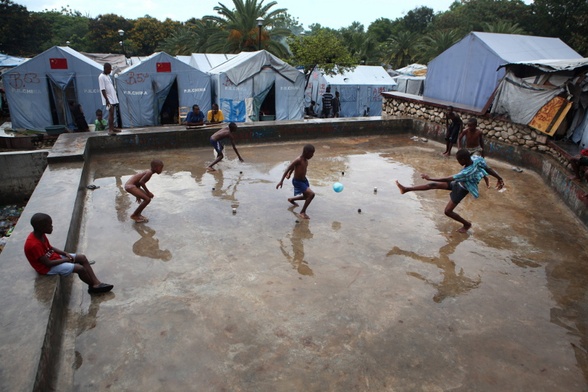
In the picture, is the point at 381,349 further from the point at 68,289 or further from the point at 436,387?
the point at 68,289

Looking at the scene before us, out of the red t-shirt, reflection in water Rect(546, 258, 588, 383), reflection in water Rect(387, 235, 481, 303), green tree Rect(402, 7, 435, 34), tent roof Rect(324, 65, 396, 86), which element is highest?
green tree Rect(402, 7, 435, 34)

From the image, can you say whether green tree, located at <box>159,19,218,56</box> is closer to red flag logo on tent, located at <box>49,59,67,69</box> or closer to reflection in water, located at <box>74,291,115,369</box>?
red flag logo on tent, located at <box>49,59,67,69</box>

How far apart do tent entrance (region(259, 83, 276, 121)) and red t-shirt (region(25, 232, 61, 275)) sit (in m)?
15.1

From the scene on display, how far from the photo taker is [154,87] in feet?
52.9

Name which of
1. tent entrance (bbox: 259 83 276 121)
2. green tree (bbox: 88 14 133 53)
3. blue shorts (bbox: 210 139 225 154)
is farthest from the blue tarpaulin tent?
green tree (bbox: 88 14 133 53)

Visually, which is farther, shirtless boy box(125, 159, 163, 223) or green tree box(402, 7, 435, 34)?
green tree box(402, 7, 435, 34)

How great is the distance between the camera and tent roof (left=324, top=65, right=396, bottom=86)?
23.1m

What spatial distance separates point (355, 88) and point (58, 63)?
15017 mm

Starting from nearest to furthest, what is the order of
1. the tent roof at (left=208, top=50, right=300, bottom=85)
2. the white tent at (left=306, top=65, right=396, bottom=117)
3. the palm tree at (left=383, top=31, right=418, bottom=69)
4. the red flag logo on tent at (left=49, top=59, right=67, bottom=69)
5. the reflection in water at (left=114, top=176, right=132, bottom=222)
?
the reflection in water at (left=114, top=176, right=132, bottom=222), the red flag logo on tent at (left=49, top=59, right=67, bottom=69), the tent roof at (left=208, top=50, right=300, bottom=85), the white tent at (left=306, top=65, right=396, bottom=117), the palm tree at (left=383, top=31, right=418, bottom=69)

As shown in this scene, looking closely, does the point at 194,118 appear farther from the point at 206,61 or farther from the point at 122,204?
the point at 206,61

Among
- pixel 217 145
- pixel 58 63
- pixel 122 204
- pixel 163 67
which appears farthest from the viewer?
pixel 163 67

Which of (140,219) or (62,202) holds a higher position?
(62,202)

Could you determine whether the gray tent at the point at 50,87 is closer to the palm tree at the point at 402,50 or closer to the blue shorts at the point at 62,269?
the blue shorts at the point at 62,269

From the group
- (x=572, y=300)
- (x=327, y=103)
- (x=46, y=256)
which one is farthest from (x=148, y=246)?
(x=327, y=103)
